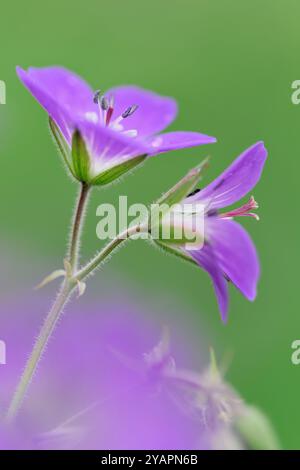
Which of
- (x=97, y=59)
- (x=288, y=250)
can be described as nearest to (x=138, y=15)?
(x=97, y=59)

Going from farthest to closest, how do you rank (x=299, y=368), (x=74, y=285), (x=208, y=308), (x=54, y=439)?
(x=208, y=308), (x=299, y=368), (x=74, y=285), (x=54, y=439)

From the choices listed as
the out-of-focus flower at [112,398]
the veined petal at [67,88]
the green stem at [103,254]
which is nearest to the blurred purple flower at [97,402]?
the out-of-focus flower at [112,398]

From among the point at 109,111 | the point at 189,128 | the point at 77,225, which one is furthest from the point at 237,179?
the point at 189,128

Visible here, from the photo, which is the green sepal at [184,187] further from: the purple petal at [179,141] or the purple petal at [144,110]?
the purple petal at [144,110]

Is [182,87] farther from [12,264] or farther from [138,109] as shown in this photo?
[138,109]

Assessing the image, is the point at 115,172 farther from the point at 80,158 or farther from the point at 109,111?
the point at 109,111

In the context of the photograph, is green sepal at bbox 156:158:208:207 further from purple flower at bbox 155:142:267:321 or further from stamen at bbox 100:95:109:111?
stamen at bbox 100:95:109:111
